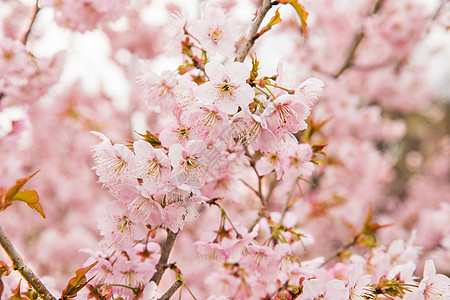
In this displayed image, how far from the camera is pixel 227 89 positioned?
3.11 feet

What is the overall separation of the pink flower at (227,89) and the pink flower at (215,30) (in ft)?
0.90

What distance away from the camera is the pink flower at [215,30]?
1.20 m

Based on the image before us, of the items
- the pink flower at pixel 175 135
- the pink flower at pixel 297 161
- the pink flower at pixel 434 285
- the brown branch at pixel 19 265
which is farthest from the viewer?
the pink flower at pixel 297 161

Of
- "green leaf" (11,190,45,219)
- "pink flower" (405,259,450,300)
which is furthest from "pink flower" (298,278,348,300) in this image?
"green leaf" (11,190,45,219)

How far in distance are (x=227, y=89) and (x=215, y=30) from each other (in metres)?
0.36

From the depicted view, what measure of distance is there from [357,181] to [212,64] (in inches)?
186

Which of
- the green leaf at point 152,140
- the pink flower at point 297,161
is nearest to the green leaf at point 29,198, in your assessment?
the green leaf at point 152,140

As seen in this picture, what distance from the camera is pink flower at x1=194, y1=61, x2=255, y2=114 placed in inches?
36.2

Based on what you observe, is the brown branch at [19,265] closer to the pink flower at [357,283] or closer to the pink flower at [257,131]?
the pink flower at [257,131]

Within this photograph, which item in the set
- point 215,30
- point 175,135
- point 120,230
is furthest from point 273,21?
point 120,230

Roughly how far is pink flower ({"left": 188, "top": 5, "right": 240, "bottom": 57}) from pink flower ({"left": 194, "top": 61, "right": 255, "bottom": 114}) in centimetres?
27

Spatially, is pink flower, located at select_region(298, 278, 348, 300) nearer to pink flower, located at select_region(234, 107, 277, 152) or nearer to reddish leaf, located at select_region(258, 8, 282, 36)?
pink flower, located at select_region(234, 107, 277, 152)

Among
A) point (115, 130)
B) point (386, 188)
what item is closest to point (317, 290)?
point (115, 130)

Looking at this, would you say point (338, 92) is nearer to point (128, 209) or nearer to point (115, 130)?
point (115, 130)
